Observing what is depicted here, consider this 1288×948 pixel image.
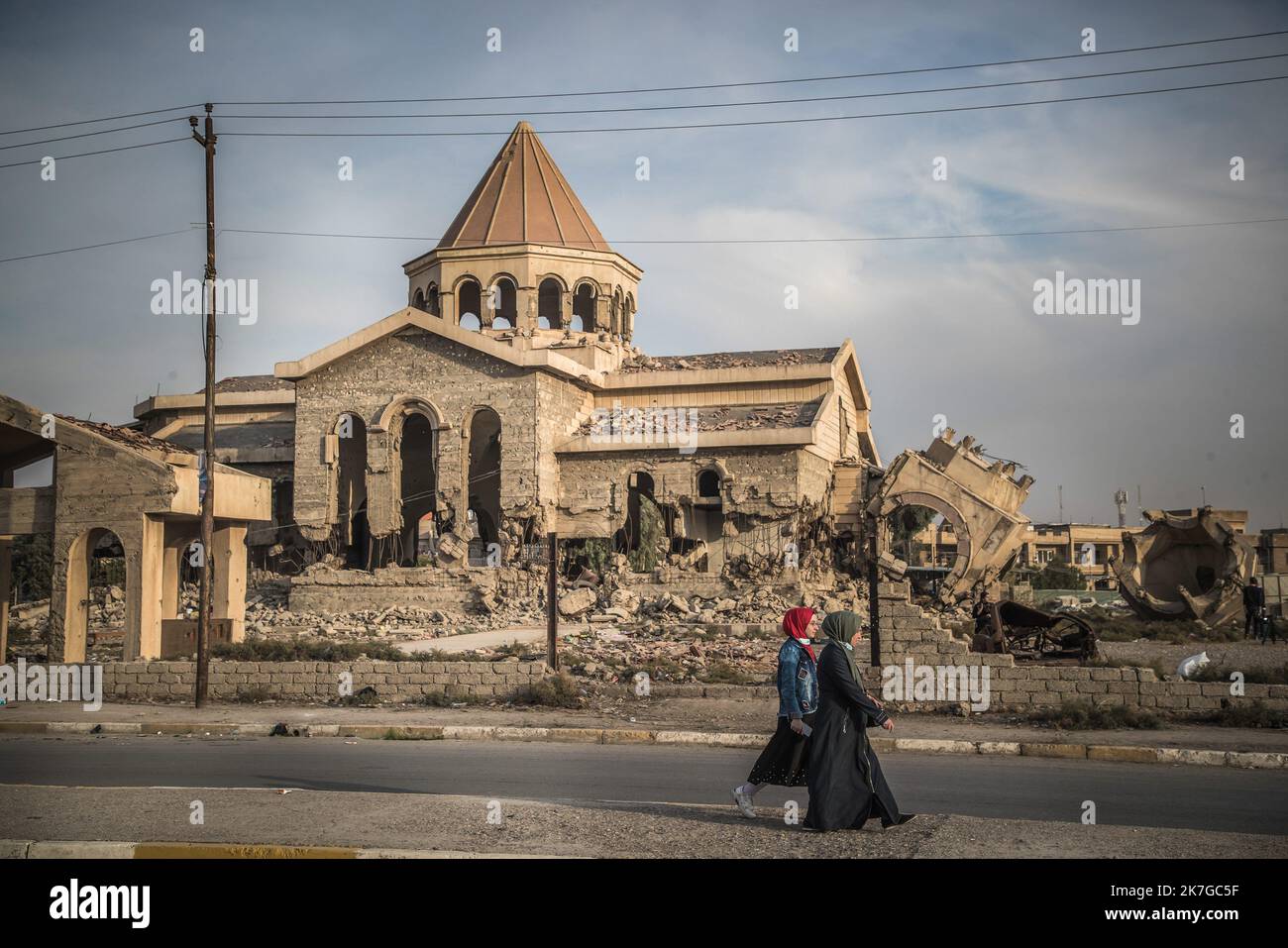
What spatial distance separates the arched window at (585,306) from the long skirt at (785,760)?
101 feet

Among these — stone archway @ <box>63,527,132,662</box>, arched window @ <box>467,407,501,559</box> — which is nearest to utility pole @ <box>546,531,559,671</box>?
stone archway @ <box>63,527,132,662</box>

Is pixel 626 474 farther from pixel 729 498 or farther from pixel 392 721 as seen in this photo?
pixel 392 721

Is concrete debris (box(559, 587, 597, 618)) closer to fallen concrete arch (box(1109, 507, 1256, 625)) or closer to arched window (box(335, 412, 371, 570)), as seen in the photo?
arched window (box(335, 412, 371, 570))

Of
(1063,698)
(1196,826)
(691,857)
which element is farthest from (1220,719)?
(691,857)

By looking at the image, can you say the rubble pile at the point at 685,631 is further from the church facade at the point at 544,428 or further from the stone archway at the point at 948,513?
the church facade at the point at 544,428

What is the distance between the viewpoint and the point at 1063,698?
47.5 feet

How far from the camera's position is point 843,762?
7383 mm

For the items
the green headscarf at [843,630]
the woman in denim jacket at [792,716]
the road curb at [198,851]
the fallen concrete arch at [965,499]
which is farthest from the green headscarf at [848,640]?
the fallen concrete arch at [965,499]

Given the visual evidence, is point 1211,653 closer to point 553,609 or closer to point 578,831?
point 553,609

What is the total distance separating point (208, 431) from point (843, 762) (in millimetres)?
12851

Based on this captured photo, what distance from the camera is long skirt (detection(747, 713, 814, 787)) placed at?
7836 millimetres

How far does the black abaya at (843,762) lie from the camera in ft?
24.1

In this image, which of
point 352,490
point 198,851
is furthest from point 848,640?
point 352,490
